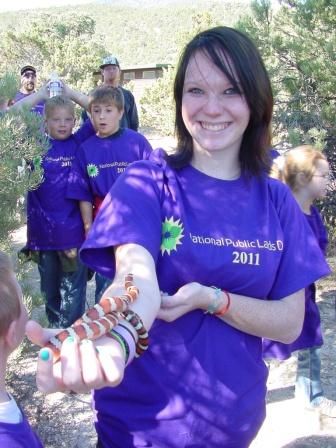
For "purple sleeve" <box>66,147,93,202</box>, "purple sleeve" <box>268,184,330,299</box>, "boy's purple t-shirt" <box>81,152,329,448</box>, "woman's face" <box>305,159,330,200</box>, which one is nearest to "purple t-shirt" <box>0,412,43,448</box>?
"boy's purple t-shirt" <box>81,152,329,448</box>

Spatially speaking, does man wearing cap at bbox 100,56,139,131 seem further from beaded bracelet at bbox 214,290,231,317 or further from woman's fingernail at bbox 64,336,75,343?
woman's fingernail at bbox 64,336,75,343

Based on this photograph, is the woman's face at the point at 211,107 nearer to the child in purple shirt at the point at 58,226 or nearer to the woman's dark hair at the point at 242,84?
the woman's dark hair at the point at 242,84

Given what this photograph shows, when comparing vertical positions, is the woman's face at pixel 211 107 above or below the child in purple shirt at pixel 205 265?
above

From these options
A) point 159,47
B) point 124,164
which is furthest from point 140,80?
point 159,47

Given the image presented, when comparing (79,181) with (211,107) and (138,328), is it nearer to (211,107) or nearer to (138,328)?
(211,107)

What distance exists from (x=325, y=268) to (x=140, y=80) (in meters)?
29.8

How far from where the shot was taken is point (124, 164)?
13.9 ft

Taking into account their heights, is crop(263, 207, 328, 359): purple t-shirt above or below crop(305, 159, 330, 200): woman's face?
below

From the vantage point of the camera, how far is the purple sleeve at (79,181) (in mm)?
4117

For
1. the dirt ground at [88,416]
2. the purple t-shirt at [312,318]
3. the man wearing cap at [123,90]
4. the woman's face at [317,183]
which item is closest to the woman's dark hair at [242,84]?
the purple t-shirt at [312,318]

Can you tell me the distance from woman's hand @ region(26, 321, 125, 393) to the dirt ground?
2.50m

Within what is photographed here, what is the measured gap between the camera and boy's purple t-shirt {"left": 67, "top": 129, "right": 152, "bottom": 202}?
13.6ft

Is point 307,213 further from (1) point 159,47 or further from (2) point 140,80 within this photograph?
(1) point 159,47

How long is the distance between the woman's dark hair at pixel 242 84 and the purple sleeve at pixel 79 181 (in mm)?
2505
